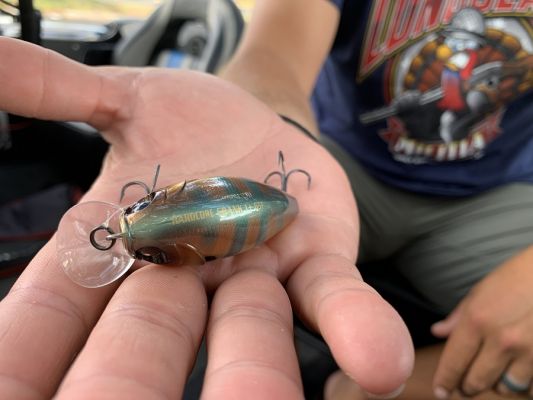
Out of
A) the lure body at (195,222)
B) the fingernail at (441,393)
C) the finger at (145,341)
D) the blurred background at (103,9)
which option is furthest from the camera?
the blurred background at (103,9)

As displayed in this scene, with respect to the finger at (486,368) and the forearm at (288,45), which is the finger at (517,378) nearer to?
the finger at (486,368)

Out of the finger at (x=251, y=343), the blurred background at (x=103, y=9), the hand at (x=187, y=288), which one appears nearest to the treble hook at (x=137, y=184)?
the hand at (x=187, y=288)

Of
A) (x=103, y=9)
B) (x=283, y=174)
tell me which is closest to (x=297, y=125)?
(x=283, y=174)

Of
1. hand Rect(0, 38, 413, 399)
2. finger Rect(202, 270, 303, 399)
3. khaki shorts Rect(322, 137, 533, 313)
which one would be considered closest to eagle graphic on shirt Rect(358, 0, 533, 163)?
khaki shorts Rect(322, 137, 533, 313)

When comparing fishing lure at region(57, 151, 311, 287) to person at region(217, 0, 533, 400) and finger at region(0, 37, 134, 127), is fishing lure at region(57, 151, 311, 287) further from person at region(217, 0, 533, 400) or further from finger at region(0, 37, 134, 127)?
person at region(217, 0, 533, 400)

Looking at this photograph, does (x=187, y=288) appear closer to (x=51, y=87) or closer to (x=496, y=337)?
(x=51, y=87)
